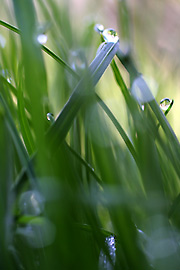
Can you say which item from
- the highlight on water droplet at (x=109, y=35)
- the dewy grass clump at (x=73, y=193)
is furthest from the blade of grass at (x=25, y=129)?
the highlight on water droplet at (x=109, y=35)

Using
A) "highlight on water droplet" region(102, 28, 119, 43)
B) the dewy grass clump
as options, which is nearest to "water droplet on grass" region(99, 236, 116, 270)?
the dewy grass clump

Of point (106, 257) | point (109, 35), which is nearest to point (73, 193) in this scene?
point (106, 257)

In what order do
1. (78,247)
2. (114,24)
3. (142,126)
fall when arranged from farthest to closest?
(114,24), (142,126), (78,247)

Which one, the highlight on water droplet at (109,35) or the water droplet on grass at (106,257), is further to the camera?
the highlight on water droplet at (109,35)

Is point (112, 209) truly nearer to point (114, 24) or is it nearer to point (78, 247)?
point (78, 247)

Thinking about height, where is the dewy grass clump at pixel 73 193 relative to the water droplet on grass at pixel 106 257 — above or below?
above

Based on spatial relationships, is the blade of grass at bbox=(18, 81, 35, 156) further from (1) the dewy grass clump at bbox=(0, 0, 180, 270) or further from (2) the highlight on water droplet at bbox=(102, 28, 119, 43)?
(2) the highlight on water droplet at bbox=(102, 28, 119, 43)

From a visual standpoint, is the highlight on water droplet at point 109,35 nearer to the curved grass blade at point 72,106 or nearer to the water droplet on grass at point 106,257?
the curved grass blade at point 72,106

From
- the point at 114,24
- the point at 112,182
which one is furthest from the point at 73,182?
the point at 114,24

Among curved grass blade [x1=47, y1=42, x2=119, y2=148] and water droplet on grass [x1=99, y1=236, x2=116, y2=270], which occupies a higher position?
curved grass blade [x1=47, y1=42, x2=119, y2=148]

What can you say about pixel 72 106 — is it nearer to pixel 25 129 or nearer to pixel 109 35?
pixel 25 129

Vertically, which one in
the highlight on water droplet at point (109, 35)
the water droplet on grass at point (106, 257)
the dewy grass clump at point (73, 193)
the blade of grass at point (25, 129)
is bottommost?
the water droplet on grass at point (106, 257)
